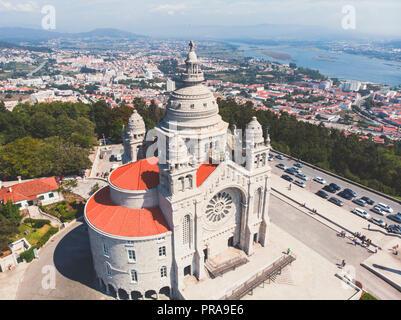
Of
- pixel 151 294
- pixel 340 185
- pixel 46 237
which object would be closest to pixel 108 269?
pixel 151 294

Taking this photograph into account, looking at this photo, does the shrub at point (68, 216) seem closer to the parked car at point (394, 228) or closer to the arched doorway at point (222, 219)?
the arched doorway at point (222, 219)

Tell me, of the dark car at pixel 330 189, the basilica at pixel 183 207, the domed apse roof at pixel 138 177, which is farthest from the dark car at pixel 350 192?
the domed apse roof at pixel 138 177

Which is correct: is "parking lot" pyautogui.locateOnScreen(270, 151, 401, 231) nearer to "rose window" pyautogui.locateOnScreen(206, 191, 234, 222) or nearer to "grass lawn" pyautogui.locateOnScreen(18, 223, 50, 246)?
"rose window" pyautogui.locateOnScreen(206, 191, 234, 222)

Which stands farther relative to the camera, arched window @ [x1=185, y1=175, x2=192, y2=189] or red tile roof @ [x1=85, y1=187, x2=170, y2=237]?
red tile roof @ [x1=85, y1=187, x2=170, y2=237]

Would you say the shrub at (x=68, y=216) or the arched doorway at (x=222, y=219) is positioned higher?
the arched doorway at (x=222, y=219)

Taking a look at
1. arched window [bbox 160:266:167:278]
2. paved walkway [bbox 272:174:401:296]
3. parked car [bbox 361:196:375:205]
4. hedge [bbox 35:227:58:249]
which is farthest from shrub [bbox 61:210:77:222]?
parked car [bbox 361:196:375:205]
